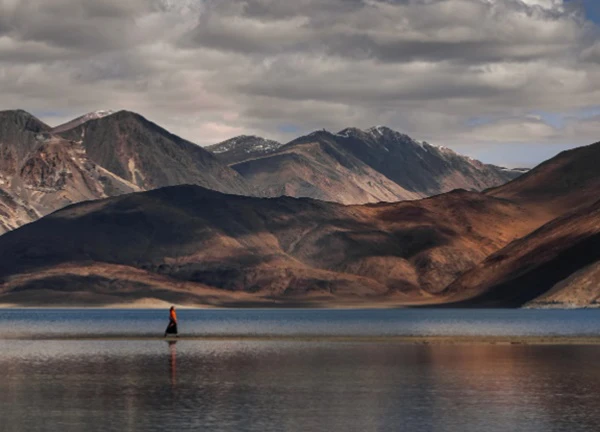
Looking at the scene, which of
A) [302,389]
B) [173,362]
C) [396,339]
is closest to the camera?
[302,389]

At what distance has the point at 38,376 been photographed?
7844cm

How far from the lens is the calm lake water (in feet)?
180

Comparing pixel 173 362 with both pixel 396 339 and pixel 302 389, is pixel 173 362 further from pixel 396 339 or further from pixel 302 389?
pixel 396 339

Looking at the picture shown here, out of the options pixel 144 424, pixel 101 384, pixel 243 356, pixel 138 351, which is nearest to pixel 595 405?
pixel 144 424

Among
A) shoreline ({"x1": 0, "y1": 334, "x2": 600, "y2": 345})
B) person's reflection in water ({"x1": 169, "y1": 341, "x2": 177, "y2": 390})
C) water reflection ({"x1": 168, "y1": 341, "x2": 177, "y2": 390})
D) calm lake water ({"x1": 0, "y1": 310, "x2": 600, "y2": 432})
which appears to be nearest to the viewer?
calm lake water ({"x1": 0, "y1": 310, "x2": 600, "y2": 432})

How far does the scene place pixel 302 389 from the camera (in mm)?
69688

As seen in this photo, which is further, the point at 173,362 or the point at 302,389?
the point at 173,362

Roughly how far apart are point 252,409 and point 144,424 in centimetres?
723

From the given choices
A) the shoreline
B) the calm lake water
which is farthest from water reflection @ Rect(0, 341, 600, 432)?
the shoreline

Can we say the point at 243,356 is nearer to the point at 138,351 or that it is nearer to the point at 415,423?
the point at 138,351

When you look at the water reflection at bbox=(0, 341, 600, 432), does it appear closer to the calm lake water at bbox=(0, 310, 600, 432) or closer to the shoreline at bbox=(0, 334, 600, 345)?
the calm lake water at bbox=(0, 310, 600, 432)

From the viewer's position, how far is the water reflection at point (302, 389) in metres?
54.8

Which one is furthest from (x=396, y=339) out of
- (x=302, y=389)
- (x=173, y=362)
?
(x=302, y=389)

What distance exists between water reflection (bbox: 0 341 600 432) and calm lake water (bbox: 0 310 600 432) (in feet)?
0.27
